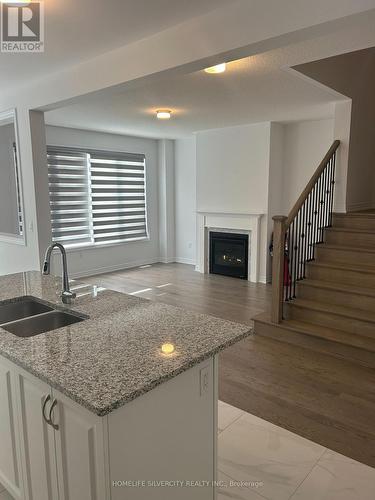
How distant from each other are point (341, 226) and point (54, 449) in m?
4.29

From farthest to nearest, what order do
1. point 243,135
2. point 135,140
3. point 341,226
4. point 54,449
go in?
point 135,140 < point 243,135 < point 341,226 < point 54,449

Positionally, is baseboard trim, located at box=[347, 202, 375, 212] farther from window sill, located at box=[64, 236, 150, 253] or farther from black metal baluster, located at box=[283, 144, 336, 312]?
window sill, located at box=[64, 236, 150, 253]

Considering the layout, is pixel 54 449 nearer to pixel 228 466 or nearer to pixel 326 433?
pixel 228 466

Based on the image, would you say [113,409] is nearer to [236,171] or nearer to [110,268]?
[236,171]

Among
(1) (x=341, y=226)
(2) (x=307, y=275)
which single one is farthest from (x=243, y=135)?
(2) (x=307, y=275)

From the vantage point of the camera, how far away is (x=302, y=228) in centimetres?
447

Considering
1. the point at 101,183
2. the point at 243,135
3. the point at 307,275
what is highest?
the point at 243,135

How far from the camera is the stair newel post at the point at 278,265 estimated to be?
3.94m

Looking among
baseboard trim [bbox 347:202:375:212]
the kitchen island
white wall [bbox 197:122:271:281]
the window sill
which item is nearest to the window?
the window sill

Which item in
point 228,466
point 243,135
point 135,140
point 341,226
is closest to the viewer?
point 228,466

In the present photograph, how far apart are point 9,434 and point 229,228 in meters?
5.53

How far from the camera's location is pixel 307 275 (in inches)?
171

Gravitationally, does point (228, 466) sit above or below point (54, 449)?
below

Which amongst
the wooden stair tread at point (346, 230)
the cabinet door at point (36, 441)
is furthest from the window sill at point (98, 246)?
the cabinet door at point (36, 441)
